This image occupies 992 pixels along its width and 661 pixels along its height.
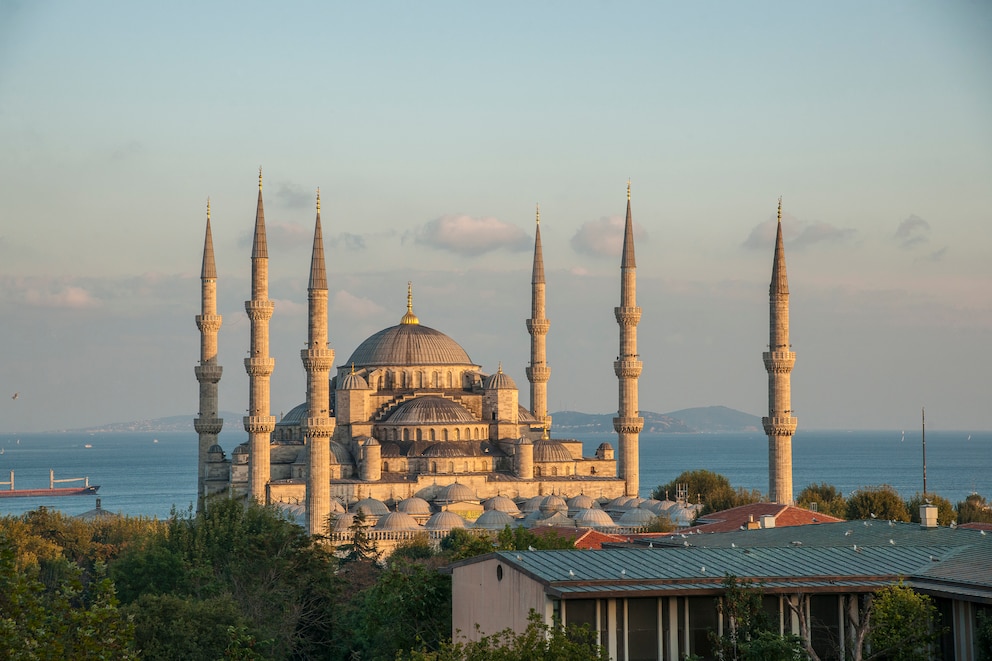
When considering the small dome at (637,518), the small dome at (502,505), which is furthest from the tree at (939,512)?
the small dome at (502,505)

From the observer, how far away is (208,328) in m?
56.6

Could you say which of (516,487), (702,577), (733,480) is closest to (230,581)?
(702,577)

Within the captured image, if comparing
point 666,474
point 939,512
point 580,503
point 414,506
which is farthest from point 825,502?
point 666,474

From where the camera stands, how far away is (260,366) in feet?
164

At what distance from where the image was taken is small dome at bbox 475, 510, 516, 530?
49031 millimetres

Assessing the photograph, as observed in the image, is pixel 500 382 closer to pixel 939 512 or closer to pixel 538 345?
pixel 538 345

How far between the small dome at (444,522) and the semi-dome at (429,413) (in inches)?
301

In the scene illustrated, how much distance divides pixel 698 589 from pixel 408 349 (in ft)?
144

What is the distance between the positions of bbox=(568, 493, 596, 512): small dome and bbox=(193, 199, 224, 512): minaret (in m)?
12.9

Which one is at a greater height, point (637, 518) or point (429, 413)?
point (429, 413)

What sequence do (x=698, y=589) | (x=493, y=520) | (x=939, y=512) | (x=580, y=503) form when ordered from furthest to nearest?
(x=580, y=503), (x=493, y=520), (x=939, y=512), (x=698, y=589)

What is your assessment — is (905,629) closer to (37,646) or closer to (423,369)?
(37,646)

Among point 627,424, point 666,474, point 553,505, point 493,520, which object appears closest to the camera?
point 493,520

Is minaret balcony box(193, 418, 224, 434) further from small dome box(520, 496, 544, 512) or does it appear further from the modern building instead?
the modern building
